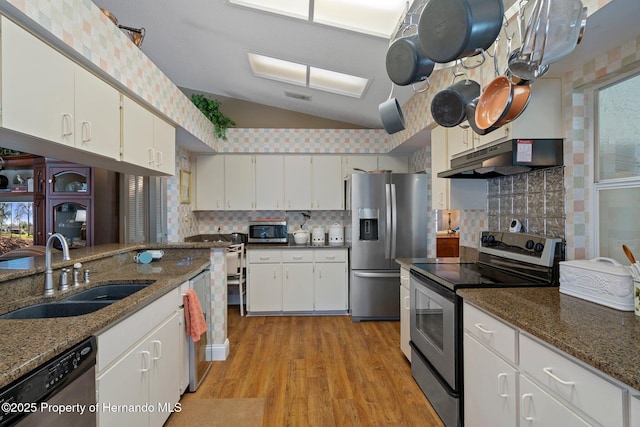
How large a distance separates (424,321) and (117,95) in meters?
2.40

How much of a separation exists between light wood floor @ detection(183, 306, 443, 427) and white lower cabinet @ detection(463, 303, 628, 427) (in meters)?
0.65

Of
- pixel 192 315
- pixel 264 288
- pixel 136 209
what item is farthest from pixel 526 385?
pixel 136 209

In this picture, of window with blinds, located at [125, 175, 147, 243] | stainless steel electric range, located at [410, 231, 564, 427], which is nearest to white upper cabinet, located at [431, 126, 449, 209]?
stainless steel electric range, located at [410, 231, 564, 427]

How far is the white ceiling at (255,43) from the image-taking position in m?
2.24

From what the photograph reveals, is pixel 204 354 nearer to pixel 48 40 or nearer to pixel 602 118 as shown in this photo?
pixel 48 40

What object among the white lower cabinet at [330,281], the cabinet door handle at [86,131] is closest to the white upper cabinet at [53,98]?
the cabinet door handle at [86,131]

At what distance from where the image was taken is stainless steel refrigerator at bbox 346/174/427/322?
3799mm

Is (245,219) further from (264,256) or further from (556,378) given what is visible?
(556,378)

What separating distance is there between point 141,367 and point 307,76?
2.83 meters

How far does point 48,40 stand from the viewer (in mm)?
1381

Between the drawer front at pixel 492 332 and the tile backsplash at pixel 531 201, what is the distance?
78 centimetres

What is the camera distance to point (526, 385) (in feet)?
4.00

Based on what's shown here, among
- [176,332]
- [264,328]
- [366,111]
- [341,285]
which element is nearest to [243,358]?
[264,328]

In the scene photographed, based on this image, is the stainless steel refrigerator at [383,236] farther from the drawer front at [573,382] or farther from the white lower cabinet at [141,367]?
the drawer front at [573,382]
